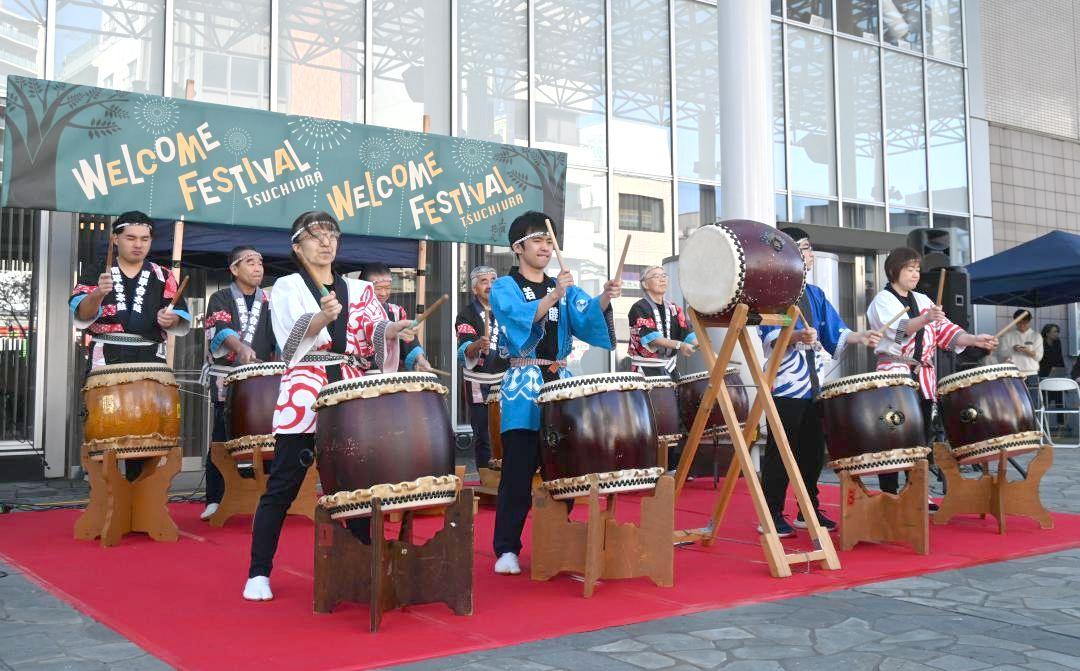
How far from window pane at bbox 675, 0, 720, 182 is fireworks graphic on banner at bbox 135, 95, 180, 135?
17.7ft

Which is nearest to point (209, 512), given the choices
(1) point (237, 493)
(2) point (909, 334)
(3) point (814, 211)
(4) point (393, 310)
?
(1) point (237, 493)

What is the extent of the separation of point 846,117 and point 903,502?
324 inches

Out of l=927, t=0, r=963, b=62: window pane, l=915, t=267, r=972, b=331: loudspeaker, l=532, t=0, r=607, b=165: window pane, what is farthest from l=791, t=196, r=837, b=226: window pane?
l=915, t=267, r=972, b=331: loudspeaker

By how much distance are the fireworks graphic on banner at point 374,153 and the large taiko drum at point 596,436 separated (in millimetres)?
3577

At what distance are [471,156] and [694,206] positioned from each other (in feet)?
12.1

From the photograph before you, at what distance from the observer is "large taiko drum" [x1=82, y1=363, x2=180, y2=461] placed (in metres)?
4.55

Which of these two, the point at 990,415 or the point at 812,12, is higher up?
the point at 812,12

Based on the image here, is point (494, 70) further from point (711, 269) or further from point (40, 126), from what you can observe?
point (711, 269)

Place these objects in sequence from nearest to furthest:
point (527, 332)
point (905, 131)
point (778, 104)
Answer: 1. point (527, 332)
2. point (778, 104)
3. point (905, 131)

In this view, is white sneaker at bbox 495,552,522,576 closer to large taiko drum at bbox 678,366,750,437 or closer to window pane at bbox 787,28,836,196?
large taiko drum at bbox 678,366,750,437

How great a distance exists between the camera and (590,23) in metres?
9.70

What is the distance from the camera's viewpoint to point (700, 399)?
21.0 ft

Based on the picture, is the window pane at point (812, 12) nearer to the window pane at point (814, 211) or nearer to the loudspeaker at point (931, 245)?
the window pane at point (814, 211)

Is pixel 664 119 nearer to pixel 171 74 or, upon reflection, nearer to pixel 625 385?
pixel 171 74
